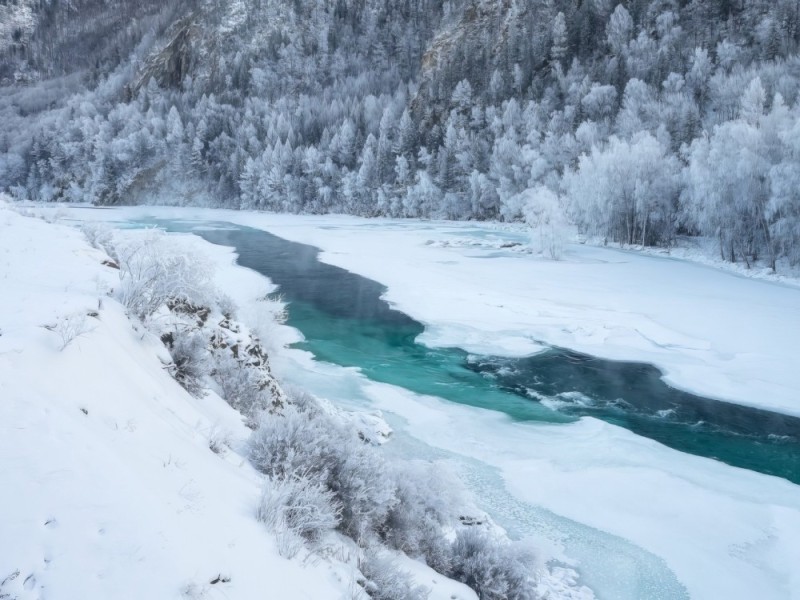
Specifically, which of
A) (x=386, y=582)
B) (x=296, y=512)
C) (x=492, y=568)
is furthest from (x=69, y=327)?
(x=492, y=568)

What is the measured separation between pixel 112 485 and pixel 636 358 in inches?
565

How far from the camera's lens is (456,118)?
2975 inches

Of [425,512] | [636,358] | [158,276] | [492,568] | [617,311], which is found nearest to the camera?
[492,568]

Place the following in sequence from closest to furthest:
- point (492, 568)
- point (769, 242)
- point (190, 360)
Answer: point (492, 568), point (190, 360), point (769, 242)

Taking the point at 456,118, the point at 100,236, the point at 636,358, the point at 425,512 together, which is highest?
the point at 456,118

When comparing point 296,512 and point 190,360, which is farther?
point 190,360

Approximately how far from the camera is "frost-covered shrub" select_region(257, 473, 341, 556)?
335cm

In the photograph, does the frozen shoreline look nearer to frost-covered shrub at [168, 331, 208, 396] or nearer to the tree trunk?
the tree trunk

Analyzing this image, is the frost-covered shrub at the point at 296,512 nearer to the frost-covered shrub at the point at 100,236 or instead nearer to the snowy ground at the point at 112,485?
the snowy ground at the point at 112,485

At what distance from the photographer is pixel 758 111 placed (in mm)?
35562

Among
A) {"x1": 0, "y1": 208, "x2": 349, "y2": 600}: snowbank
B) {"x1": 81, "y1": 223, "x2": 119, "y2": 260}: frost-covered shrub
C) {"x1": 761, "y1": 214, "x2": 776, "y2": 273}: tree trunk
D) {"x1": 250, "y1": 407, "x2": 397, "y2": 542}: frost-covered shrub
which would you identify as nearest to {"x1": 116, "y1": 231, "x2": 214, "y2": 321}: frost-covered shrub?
{"x1": 81, "y1": 223, "x2": 119, "y2": 260}: frost-covered shrub

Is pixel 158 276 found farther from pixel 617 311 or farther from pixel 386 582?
pixel 617 311

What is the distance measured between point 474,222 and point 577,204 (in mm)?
20119

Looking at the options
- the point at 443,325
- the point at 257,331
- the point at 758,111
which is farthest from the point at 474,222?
the point at 257,331
